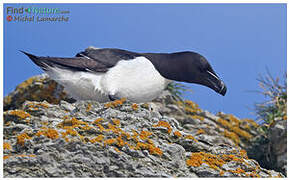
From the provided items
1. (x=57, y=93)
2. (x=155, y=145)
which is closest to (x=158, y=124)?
(x=155, y=145)

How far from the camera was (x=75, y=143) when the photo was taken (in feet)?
17.0

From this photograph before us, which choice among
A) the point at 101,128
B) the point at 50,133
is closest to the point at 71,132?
the point at 50,133

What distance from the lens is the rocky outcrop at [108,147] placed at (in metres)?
4.92

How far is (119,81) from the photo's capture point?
768cm

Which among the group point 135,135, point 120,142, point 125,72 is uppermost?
point 125,72

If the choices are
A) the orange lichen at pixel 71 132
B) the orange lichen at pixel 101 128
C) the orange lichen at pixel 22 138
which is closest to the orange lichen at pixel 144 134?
the orange lichen at pixel 101 128

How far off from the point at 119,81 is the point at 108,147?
2599mm

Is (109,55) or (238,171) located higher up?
(109,55)

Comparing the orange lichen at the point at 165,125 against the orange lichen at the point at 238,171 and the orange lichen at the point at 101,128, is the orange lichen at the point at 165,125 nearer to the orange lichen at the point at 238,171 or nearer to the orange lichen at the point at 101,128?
the orange lichen at the point at 101,128

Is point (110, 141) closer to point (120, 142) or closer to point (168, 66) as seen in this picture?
point (120, 142)

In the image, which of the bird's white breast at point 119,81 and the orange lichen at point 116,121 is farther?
the bird's white breast at point 119,81

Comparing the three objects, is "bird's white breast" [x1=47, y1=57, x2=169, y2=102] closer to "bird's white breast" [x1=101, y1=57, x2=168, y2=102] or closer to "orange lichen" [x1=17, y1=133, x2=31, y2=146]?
"bird's white breast" [x1=101, y1=57, x2=168, y2=102]

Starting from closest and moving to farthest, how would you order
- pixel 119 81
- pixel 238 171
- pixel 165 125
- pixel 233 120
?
pixel 238 171 → pixel 165 125 → pixel 119 81 → pixel 233 120

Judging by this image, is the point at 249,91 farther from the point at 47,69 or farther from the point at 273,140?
the point at 47,69
